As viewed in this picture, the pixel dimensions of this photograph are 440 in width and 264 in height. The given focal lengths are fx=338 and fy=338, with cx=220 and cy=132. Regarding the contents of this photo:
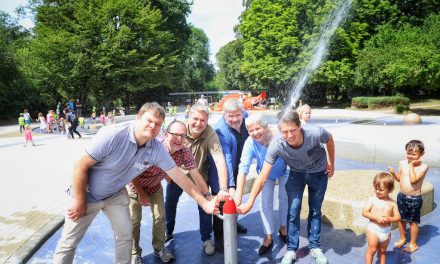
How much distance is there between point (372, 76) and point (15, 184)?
95.4ft

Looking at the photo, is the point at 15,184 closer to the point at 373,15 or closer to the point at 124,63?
the point at 124,63

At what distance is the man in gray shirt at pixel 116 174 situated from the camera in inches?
112

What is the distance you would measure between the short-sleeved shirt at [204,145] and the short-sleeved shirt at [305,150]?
1.96ft

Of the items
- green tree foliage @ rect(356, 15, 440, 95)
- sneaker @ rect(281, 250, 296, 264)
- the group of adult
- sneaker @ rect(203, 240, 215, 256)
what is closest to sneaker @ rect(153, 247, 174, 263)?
the group of adult

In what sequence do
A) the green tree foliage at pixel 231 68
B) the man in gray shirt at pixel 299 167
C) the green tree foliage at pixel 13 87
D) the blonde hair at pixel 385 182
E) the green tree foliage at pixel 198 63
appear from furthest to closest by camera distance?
the green tree foliage at pixel 198 63 → the green tree foliage at pixel 231 68 → the green tree foliage at pixel 13 87 → the blonde hair at pixel 385 182 → the man in gray shirt at pixel 299 167

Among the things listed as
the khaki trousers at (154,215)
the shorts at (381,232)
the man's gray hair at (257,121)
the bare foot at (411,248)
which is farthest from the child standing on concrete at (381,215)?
the khaki trousers at (154,215)

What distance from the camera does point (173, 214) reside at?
4.50m

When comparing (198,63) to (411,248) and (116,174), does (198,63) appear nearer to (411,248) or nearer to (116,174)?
(411,248)

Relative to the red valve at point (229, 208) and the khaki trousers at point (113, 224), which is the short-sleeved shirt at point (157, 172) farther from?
the red valve at point (229, 208)

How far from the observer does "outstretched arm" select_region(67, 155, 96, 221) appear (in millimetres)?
2797

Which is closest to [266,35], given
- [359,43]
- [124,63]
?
[359,43]

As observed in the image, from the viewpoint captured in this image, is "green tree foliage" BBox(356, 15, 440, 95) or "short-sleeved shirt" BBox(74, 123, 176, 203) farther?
"green tree foliage" BBox(356, 15, 440, 95)

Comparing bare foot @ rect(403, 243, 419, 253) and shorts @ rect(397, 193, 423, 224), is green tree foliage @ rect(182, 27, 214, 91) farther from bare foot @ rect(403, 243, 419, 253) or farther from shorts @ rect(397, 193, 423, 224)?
bare foot @ rect(403, 243, 419, 253)

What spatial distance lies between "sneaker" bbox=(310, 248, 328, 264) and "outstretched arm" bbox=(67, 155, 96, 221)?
8.24 feet
